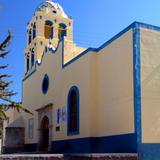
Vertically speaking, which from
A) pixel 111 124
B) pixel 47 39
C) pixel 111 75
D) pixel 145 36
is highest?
pixel 47 39

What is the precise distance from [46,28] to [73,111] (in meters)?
11.3

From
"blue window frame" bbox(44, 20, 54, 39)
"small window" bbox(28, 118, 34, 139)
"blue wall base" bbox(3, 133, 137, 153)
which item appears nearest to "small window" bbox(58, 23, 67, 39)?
"blue window frame" bbox(44, 20, 54, 39)

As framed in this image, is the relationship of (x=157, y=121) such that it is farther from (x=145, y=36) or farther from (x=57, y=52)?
(x=57, y=52)

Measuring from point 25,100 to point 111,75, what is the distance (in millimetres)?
14459

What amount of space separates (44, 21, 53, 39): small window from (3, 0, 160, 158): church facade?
10.8ft

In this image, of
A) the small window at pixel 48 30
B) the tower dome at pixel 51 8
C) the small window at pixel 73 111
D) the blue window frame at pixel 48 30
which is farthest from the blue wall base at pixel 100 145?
the tower dome at pixel 51 8

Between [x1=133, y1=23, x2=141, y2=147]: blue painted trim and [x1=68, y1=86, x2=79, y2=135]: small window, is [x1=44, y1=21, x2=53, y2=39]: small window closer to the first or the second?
[x1=68, y1=86, x2=79, y2=135]: small window

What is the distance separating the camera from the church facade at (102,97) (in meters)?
14.7

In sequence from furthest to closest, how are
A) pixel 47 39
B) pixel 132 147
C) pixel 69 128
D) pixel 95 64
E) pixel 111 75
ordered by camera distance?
pixel 47 39, pixel 69 128, pixel 95 64, pixel 111 75, pixel 132 147

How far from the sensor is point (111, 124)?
16.2 meters

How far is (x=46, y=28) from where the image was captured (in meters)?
29.0

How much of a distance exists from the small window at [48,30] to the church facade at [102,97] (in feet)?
10.8

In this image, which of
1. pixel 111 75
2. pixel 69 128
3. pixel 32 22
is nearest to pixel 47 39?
pixel 32 22

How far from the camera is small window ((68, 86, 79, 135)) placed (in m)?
19.1
